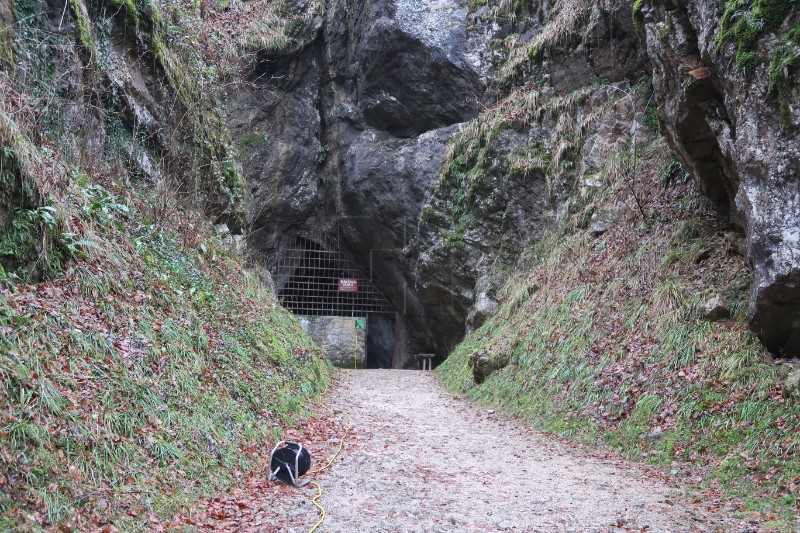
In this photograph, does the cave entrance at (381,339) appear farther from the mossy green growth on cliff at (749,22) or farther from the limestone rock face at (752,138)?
the mossy green growth on cliff at (749,22)

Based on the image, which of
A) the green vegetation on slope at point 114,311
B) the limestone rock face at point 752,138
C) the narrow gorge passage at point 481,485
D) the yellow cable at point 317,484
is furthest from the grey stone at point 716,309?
the green vegetation on slope at point 114,311

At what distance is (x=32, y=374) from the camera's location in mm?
3213

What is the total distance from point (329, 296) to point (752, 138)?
14.9 metres

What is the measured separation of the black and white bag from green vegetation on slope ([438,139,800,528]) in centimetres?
299

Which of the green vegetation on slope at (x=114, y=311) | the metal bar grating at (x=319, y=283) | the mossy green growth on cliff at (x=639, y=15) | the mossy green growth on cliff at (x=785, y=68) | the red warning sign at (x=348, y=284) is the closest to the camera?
the green vegetation on slope at (x=114, y=311)

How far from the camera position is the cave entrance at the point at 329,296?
713 inches

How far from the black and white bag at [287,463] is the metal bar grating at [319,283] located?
1388 centimetres

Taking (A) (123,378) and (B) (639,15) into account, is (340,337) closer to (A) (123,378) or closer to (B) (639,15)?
(B) (639,15)

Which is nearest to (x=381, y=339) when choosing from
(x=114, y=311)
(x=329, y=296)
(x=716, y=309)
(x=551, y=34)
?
(x=329, y=296)

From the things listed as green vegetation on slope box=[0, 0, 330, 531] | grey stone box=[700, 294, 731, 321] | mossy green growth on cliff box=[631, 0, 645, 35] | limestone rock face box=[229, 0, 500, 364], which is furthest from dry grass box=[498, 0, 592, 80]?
grey stone box=[700, 294, 731, 321]

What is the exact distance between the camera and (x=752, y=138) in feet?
16.3

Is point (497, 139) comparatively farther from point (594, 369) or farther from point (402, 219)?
point (594, 369)

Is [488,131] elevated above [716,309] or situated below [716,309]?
above

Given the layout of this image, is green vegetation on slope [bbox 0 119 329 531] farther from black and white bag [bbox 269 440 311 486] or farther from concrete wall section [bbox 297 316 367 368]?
concrete wall section [bbox 297 316 367 368]
